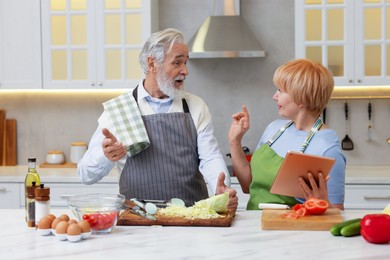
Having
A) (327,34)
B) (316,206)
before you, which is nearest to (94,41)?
(327,34)

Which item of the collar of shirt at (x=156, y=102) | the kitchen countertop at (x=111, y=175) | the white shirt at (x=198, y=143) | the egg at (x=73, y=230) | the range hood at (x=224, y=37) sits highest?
the range hood at (x=224, y=37)

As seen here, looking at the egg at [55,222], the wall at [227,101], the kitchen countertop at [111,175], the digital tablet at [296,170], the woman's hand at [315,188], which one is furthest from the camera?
the wall at [227,101]

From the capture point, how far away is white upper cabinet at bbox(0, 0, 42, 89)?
5.38 metres

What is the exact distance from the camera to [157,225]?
9.68 feet

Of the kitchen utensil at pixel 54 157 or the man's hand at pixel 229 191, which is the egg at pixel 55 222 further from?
the kitchen utensil at pixel 54 157

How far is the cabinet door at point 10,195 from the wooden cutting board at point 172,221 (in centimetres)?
231

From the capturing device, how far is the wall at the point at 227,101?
5.53 meters

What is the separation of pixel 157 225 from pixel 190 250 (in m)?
0.40

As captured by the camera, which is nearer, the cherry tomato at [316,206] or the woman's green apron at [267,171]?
the cherry tomato at [316,206]

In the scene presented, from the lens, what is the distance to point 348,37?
5.11 m

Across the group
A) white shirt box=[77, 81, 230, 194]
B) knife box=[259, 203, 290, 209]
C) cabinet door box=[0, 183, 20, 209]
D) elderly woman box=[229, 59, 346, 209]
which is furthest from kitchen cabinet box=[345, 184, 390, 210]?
cabinet door box=[0, 183, 20, 209]

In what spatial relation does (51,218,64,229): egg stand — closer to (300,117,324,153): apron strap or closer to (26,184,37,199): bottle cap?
(26,184,37,199): bottle cap

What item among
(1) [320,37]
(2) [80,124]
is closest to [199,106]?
(1) [320,37]

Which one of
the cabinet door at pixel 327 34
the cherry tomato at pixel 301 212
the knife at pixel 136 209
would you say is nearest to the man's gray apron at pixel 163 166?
the knife at pixel 136 209
